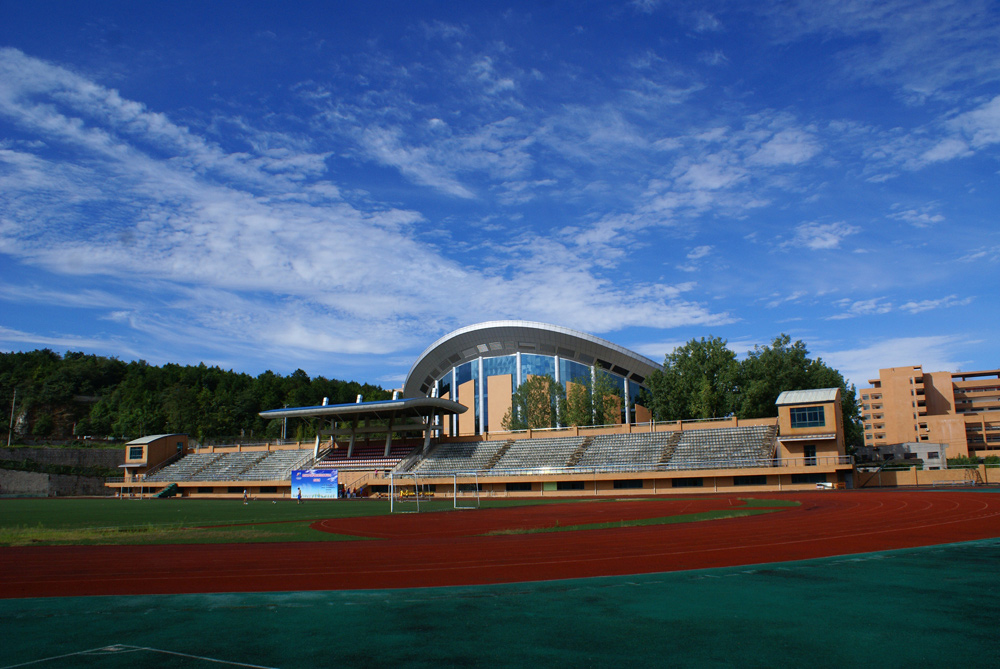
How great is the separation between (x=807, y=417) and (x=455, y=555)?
41038mm

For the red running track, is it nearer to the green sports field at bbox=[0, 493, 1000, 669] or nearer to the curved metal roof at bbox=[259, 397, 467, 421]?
the green sports field at bbox=[0, 493, 1000, 669]

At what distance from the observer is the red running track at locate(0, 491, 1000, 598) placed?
10375 mm

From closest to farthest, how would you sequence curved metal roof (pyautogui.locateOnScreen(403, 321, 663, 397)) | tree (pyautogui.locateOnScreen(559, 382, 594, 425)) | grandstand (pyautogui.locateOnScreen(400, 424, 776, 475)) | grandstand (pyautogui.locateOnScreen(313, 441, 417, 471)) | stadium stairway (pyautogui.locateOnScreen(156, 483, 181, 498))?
grandstand (pyautogui.locateOnScreen(400, 424, 776, 475))
stadium stairway (pyautogui.locateOnScreen(156, 483, 181, 498))
grandstand (pyautogui.locateOnScreen(313, 441, 417, 471))
tree (pyautogui.locateOnScreen(559, 382, 594, 425))
curved metal roof (pyautogui.locateOnScreen(403, 321, 663, 397))

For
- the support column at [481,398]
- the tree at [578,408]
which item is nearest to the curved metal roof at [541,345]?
the support column at [481,398]

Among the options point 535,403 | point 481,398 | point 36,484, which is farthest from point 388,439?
point 36,484

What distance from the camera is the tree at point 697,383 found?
6431cm

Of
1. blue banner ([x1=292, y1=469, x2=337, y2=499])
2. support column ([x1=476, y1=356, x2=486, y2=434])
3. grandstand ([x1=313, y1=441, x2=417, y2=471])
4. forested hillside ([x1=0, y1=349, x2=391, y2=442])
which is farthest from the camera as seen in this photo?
forested hillside ([x1=0, y1=349, x2=391, y2=442])

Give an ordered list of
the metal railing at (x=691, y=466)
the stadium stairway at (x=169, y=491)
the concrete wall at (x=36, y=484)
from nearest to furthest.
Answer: the metal railing at (x=691, y=466) → the stadium stairway at (x=169, y=491) → the concrete wall at (x=36, y=484)

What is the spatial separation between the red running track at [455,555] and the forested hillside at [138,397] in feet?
278

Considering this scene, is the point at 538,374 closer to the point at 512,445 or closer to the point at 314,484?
the point at 512,445

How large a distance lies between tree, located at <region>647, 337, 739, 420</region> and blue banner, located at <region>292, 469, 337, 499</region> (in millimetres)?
34534

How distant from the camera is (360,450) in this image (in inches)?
2768

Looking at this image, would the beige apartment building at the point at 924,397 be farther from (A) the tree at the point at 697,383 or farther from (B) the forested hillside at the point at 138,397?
(B) the forested hillside at the point at 138,397

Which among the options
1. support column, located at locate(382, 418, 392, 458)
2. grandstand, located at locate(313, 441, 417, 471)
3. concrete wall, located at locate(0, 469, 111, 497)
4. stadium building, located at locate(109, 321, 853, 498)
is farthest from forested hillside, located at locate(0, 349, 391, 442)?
support column, located at locate(382, 418, 392, 458)
